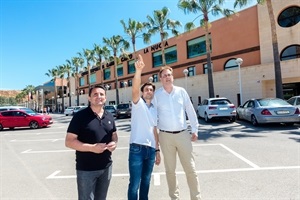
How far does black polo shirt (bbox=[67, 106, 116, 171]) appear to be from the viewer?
252 cm

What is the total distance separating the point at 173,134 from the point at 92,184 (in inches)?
52.5

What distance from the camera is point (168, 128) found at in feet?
11.3

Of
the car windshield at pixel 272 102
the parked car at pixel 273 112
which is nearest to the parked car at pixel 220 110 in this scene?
the parked car at pixel 273 112

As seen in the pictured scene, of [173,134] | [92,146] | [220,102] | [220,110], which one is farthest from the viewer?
[220,102]

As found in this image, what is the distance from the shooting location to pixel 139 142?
10.0ft

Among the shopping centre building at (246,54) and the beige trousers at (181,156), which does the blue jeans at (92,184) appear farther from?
the shopping centre building at (246,54)

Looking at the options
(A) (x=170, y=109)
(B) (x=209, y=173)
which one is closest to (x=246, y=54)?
(B) (x=209, y=173)

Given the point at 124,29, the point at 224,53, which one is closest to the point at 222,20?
the point at 224,53

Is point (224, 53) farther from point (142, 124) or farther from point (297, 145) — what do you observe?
point (142, 124)

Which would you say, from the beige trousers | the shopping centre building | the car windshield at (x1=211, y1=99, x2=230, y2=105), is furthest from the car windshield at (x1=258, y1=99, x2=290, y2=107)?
A: the beige trousers

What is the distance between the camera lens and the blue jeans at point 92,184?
100 inches

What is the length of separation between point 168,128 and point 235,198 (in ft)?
5.25

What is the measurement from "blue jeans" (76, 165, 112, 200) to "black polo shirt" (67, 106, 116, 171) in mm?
57

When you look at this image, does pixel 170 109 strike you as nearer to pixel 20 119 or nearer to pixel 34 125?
pixel 34 125
